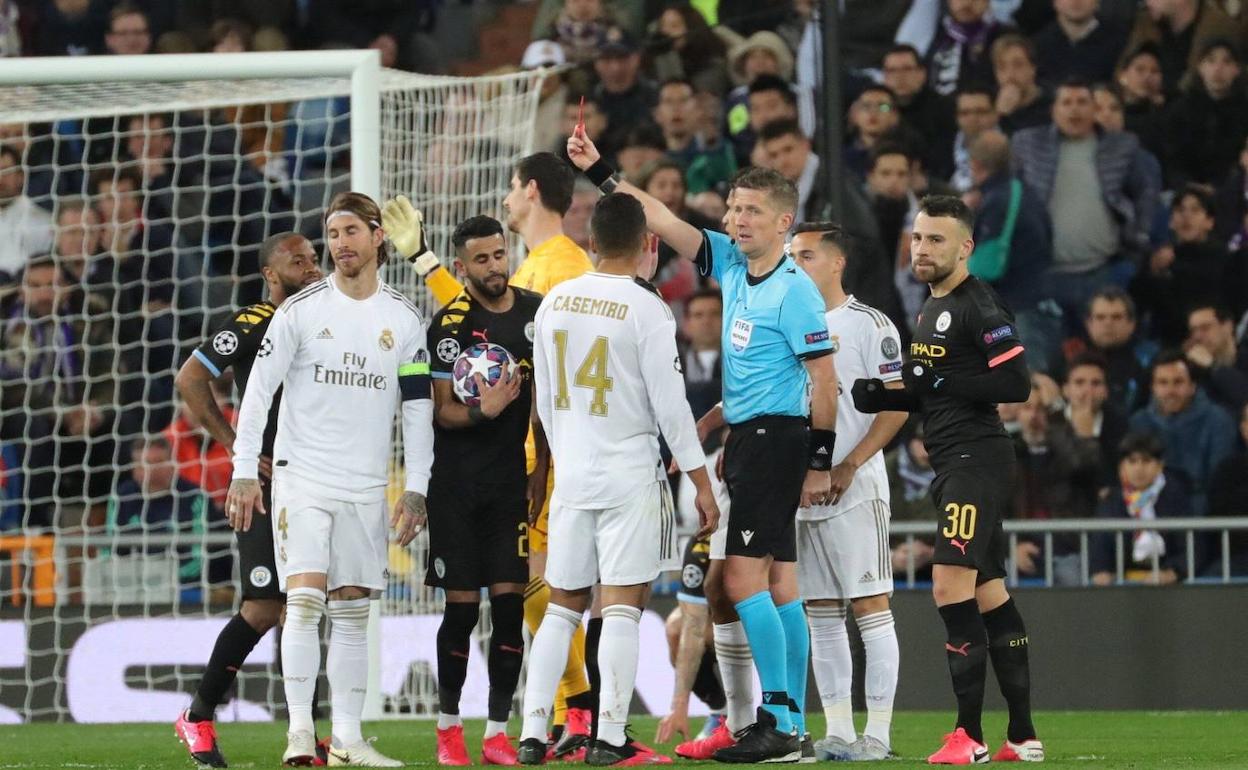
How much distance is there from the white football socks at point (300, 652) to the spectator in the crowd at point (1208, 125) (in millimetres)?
8351

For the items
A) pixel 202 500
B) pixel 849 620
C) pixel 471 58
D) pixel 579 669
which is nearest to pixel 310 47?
pixel 471 58

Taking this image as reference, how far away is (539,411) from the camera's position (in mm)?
7207

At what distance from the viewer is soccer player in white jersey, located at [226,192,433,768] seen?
7156mm

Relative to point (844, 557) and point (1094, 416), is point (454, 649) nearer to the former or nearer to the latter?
point (844, 557)

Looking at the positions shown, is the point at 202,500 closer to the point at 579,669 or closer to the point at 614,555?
the point at 579,669

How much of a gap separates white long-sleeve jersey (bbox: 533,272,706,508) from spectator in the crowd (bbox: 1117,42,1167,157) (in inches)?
293

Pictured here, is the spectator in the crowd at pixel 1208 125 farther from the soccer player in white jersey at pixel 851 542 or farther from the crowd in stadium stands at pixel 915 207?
the soccer player in white jersey at pixel 851 542

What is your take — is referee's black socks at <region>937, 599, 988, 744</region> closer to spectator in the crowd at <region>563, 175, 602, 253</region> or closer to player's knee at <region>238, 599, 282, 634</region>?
player's knee at <region>238, 599, 282, 634</region>

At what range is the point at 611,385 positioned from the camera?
7012 millimetres

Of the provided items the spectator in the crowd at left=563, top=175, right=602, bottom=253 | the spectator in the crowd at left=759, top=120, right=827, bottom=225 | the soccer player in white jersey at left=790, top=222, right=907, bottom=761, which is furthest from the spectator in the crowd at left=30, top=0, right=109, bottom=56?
the soccer player in white jersey at left=790, top=222, right=907, bottom=761

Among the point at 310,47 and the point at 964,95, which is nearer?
the point at 964,95

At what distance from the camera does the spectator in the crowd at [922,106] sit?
44.9ft

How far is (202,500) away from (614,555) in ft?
19.1

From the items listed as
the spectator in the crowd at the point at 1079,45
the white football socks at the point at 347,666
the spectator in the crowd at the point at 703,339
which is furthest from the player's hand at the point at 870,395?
the spectator in the crowd at the point at 1079,45
